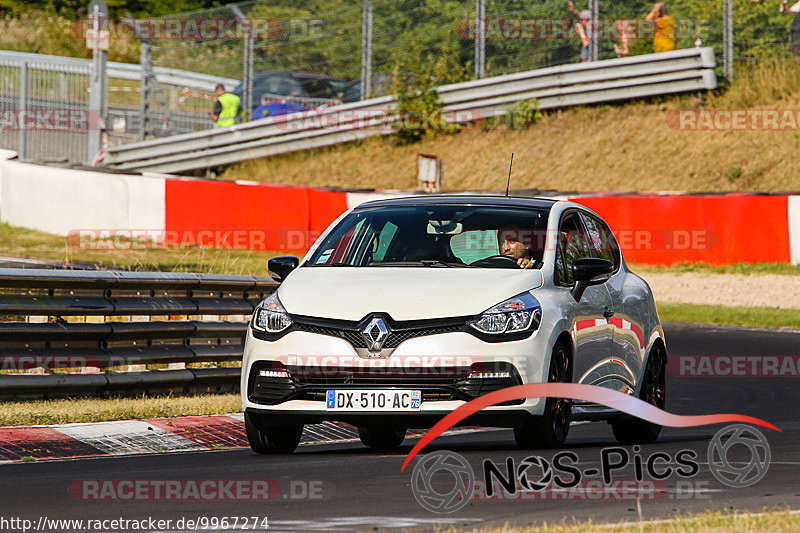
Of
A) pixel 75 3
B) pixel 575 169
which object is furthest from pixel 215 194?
pixel 75 3

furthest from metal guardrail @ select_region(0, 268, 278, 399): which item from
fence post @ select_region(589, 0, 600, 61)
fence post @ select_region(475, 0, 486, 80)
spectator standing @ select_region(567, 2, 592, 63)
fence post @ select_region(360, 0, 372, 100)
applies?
fence post @ select_region(360, 0, 372, 100)

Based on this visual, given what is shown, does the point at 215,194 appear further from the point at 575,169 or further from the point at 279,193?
the point at 575,169

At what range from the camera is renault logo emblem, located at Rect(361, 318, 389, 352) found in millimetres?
7488

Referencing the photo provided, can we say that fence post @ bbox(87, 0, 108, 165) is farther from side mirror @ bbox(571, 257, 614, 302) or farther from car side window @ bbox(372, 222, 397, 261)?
side mirror @ bbox(571, 257, 614, 302)

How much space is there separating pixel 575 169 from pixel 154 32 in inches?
355

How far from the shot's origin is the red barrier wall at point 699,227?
20875 millimetres

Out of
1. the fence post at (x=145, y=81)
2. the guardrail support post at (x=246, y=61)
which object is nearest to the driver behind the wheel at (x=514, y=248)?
the guardrail support post at (x=246, y=61)

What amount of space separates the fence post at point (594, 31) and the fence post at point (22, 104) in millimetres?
11825

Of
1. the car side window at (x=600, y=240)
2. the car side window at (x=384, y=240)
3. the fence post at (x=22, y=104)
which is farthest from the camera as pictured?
the fence post at (x=22, y=104)

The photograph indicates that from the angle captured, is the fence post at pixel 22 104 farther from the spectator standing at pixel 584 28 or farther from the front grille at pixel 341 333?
the front grille at pixel 341 333

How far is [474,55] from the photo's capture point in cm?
2958

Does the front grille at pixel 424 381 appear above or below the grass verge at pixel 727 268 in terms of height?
below

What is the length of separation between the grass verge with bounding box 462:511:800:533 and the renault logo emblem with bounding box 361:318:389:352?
2089mm

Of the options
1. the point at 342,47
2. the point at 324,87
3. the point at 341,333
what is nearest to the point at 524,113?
the point at 342,47
